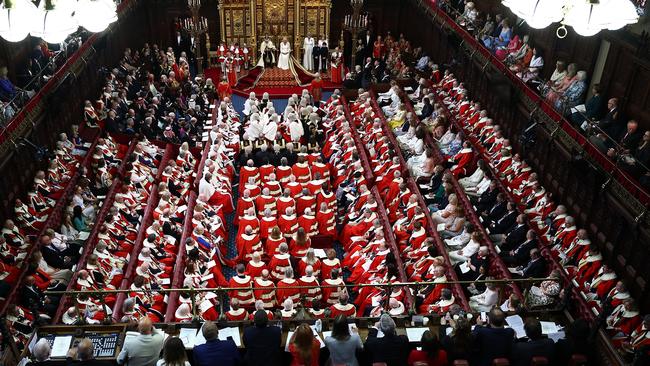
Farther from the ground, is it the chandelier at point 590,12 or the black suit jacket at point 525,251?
the chandelier at point 590,12

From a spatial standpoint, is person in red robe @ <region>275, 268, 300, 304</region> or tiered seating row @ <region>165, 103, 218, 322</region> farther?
person in red robe @ <region>275, 268, 300, 304</region>

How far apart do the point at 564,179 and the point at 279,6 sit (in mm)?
16585

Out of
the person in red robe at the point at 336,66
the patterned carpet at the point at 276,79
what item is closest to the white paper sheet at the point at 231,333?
the patterned carpet at the point at 276,79

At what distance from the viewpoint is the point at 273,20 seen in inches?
1013

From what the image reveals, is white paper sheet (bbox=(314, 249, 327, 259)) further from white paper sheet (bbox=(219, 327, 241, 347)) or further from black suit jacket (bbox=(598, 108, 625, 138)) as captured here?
black suit jacket (bbox=(598, 108, 625, 138))

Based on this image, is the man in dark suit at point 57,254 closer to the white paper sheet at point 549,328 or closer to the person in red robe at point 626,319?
the white paper sheet at point 549,328

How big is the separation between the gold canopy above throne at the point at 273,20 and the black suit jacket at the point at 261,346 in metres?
20.5

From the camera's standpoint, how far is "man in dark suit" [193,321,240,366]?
669 centimetres

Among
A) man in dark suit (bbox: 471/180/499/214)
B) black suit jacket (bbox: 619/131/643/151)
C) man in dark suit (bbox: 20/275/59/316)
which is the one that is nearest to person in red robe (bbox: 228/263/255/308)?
man in dark suit (bbox: 20/275/59/316)

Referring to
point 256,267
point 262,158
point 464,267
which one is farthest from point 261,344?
point 262,158

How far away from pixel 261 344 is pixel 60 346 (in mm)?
2710

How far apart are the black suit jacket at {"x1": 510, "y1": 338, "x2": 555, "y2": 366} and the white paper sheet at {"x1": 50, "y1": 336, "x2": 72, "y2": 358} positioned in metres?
5.70

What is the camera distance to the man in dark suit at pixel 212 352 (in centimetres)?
669

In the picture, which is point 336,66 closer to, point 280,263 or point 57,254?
point 280,263
